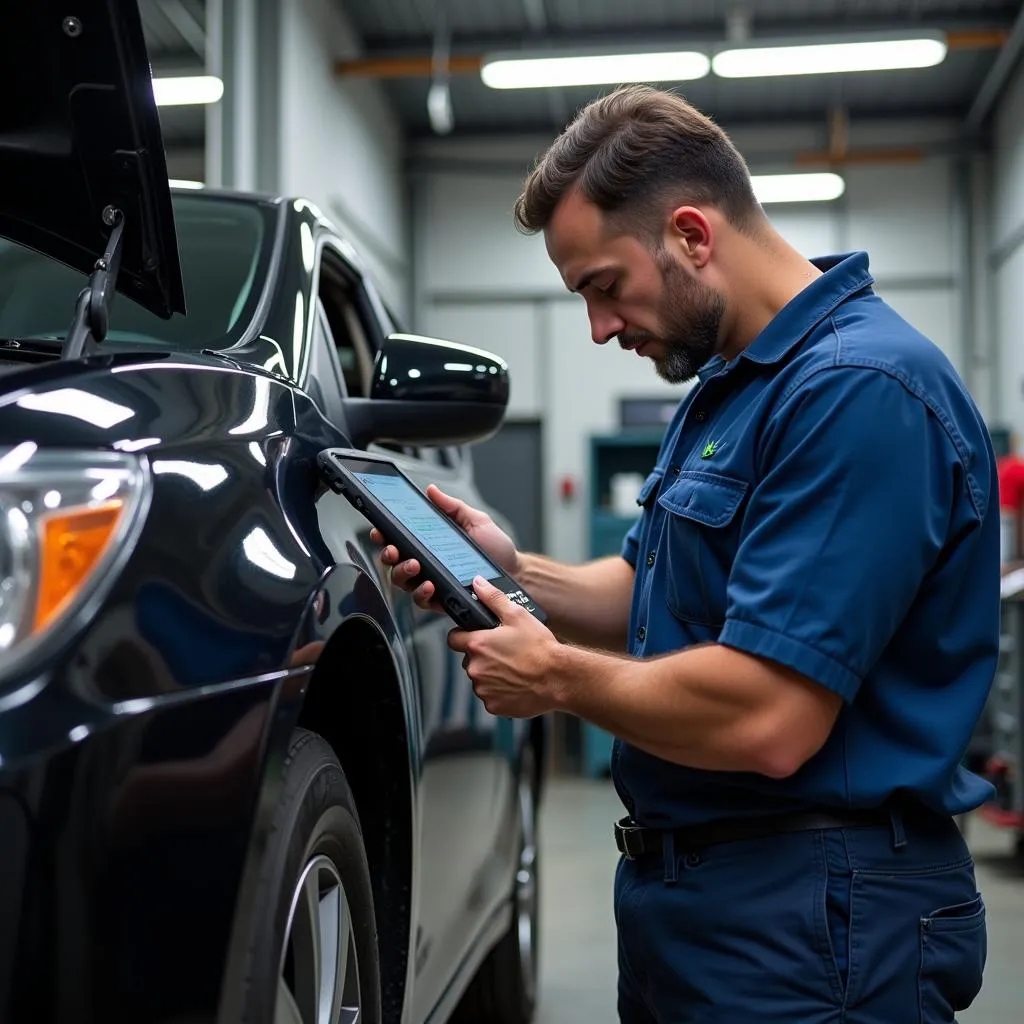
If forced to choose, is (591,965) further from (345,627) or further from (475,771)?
(345,627)

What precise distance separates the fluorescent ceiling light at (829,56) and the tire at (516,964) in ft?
20.9

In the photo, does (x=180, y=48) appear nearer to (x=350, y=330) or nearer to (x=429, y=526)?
(x=350, y=330)

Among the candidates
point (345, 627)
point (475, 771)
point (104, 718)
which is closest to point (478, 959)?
point (475, 771)

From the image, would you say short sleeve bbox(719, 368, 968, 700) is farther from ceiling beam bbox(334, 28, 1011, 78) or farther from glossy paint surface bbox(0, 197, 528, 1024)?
ceiling beam bbox(334, 28, 1011, 78)

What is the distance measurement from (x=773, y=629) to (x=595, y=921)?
309 cm

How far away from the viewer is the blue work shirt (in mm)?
1321

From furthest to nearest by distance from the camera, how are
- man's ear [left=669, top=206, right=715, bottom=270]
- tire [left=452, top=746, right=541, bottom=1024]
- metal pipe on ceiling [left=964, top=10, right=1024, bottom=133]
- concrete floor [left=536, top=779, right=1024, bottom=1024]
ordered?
metal pipe on ceiling [left=964, top=10, right=1024, bottom=133]
concrete floor [left=536, top=779, right=1024, bottom=1024]
tire [left=452, top=746, right=541, bottom=1024]
man's ear [left=669, top=206, right=715, bottom=270]

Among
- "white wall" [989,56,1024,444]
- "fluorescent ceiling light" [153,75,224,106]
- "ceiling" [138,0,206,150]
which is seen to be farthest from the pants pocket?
"white wall" [989,56,1024,444]

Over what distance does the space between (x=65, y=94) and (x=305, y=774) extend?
699 millimetres

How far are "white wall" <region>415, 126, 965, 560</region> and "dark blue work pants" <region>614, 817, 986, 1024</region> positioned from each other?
9.89 metres

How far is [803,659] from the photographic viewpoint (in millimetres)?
1316

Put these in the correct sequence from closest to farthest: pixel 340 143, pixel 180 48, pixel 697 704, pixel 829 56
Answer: pixel 697 704 → pixel 180 48 → pixel 829 56 → pixel 340 143

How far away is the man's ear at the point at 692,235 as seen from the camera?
1.56 metres

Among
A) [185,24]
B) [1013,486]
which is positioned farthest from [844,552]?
[1013,486]
